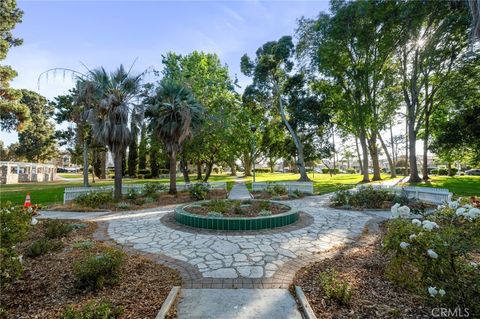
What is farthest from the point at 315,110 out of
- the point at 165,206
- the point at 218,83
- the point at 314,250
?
the point at 314,250

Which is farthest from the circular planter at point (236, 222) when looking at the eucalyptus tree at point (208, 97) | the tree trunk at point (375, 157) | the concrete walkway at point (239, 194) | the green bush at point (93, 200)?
the tree trunk at point (375, 157)

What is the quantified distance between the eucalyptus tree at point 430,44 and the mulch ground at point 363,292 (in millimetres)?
16066

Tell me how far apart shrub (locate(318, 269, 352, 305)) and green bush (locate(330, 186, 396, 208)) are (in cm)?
712

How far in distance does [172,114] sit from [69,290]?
10049 millimetres

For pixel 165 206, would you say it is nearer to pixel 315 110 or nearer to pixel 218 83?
pixel 218 83

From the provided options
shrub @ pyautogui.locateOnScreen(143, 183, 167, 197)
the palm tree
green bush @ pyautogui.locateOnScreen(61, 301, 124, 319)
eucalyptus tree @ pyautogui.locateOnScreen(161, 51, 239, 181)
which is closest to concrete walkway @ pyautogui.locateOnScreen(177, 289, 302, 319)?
green bush @ pyautogui.locateOnScreen(61, 301, 124, 319)

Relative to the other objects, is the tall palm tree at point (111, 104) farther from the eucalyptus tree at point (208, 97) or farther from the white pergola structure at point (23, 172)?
the white pergola structure at point (23, 172)

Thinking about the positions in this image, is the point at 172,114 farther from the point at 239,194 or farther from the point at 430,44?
the point at 430,44

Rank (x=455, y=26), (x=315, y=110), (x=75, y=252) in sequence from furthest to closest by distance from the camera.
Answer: (x=315, y=110), (x=455, y=26), (x=75, y=252)

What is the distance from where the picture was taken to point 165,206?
10.2 m

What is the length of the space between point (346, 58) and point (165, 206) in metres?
18.9

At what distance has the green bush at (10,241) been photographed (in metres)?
2.91

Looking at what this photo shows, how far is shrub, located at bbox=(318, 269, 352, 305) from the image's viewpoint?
2.86m

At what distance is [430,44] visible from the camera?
631 inches
